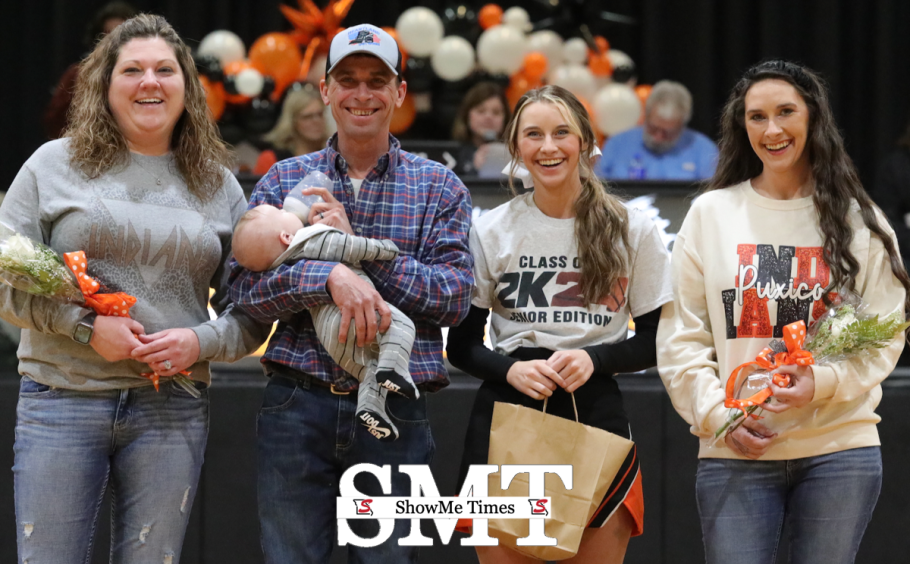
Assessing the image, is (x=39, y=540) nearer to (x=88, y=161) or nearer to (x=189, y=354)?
(x=189, y=354)

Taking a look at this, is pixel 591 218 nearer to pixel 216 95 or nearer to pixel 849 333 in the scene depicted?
pixel 849 333

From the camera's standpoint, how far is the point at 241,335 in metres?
2.45

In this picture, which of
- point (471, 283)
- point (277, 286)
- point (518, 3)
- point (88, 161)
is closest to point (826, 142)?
point (471, 283)

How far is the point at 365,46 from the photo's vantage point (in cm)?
240

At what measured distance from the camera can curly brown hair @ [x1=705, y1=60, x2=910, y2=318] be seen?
2346 mm

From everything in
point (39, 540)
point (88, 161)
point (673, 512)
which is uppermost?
point (88, 161)

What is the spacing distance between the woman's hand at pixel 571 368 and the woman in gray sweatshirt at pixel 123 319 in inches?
30.1

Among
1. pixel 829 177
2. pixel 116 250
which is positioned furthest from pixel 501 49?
pixel 116 250

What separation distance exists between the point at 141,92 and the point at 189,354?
63cm

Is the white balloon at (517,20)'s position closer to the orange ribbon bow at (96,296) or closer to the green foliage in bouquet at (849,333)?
the green foliage in bouquet at (849,333)

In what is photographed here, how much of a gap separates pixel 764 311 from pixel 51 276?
1.63 metres

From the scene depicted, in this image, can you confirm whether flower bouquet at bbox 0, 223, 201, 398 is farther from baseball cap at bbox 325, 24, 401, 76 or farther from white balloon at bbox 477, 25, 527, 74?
white balloon at bbox 477, 25, 527, 74

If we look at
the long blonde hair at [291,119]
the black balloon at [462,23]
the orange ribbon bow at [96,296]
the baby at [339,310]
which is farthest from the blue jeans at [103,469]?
the black balloon at [462,23]

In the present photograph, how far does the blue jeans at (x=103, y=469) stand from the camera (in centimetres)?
221
